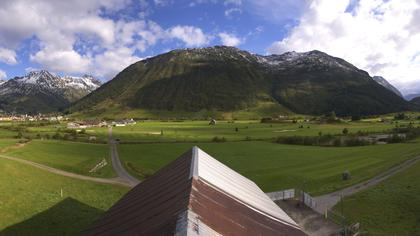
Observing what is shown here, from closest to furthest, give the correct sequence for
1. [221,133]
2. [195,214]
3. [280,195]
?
[195,214] < [280,195] < [221,133]

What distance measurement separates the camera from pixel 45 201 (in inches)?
1948

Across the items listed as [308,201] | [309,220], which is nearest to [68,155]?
[308,201]

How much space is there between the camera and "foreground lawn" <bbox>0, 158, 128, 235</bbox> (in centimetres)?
4075

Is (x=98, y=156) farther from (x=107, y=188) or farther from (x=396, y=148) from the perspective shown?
(x=396, y=148)

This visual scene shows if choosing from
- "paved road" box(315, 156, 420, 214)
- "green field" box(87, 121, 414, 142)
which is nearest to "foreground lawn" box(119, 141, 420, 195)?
"paved road" box(315, 156, 420, 214)

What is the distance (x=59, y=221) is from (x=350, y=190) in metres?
38.9

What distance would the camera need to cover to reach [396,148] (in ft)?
326

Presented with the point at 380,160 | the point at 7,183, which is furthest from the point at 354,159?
the point at 7,183

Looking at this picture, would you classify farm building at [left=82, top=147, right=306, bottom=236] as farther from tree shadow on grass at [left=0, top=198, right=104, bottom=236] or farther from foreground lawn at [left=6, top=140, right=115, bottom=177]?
foreground lawn at [left=6, top=140, right=115, bottom=177]

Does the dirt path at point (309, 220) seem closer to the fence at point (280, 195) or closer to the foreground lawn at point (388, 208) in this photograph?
the fence at point (280, 195)

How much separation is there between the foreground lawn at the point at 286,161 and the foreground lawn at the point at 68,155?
5.53m

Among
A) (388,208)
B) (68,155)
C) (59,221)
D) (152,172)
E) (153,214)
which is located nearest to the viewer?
(153,214)

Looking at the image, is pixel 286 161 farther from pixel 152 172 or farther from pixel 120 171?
pixel 120 171

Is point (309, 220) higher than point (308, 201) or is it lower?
lower
